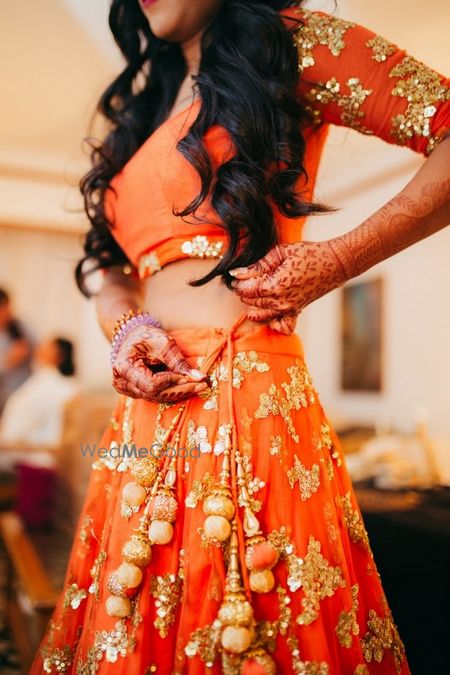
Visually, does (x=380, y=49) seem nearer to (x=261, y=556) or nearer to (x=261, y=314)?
(x=261, y=314)

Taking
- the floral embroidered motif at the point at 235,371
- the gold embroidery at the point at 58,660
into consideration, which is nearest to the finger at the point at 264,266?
the floral embroidered motif at the point at 235,371

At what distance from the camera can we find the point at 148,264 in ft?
2.80

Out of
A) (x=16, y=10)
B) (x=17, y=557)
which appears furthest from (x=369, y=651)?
(x=16, y=10)

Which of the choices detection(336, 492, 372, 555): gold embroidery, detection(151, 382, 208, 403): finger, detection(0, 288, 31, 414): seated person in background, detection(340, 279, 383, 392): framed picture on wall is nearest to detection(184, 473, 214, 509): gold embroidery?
detection(151, 382, 208, 403): finger

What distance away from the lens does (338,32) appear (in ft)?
2.62

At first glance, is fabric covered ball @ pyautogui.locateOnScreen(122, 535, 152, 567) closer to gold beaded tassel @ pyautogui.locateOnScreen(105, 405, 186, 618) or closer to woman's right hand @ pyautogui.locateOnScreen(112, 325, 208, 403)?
gold beaded tassel @ pyautogui.locateOnScreen(105, 405, 186, 618)

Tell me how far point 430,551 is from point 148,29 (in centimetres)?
199

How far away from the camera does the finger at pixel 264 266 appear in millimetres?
704

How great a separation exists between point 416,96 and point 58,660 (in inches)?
36.5

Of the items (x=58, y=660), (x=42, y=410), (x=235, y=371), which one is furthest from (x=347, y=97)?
(x=42, y=410)

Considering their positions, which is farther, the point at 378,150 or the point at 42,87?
the point at 378,150

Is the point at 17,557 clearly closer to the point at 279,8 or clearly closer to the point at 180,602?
the point at 180,602

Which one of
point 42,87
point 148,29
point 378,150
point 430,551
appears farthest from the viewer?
point 378,150

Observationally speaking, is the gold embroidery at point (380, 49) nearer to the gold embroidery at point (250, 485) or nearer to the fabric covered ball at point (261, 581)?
the gold embroidery at point (250, 485)
